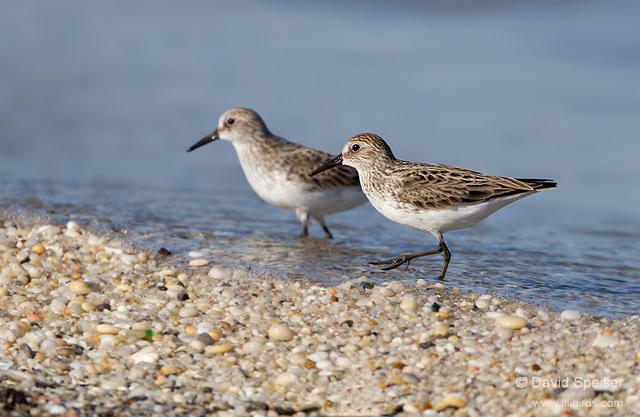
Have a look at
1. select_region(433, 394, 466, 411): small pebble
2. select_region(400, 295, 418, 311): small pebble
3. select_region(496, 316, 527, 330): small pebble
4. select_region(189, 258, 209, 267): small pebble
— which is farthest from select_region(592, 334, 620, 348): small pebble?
select_region(189, 258, 209, 267): small pebble

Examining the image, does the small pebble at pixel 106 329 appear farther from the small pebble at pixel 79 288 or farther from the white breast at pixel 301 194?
the white breast at pixel 301 194

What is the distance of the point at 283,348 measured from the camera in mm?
5469

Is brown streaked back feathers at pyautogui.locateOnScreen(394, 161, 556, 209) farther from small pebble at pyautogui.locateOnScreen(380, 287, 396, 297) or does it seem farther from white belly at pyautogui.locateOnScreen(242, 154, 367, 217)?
white belly at pyautogui.locateOnScreen(242, 154, 367, 217)

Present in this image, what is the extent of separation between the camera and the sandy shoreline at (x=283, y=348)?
4770 millimetres

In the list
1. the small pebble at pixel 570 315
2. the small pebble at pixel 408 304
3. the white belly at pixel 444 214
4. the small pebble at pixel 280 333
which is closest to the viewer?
the small pebble at pixel 280 333

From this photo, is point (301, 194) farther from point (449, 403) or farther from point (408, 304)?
point (449, 403)

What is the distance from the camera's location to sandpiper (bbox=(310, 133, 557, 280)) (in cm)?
682

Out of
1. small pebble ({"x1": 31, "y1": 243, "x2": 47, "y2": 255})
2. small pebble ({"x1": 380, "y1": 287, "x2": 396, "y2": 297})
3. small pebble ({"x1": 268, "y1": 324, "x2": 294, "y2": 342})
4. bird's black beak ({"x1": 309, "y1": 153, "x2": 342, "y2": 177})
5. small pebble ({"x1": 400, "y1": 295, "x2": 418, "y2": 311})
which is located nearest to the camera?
small pebble ({"x1": 268, "y1": 324, "x2": 294, "y2": 342})

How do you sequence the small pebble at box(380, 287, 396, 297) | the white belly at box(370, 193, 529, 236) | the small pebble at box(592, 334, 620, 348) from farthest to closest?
the white belly at box(370, 193, 529, 236)
the small pebble at box(380, 287, 396, 297)
the small pebble at box(592, 334, 620, 348)

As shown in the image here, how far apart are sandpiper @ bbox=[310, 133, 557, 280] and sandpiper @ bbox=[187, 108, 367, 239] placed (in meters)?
1.25

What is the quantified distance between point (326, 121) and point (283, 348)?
8911 millimetres

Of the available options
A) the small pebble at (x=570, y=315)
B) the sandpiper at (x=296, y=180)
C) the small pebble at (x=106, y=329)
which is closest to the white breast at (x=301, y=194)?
the sandpiper at (x=296, y=180)

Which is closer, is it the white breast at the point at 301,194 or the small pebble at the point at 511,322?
the small pebble at the point at 511,322

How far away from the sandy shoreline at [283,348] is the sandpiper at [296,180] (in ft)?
6.95
